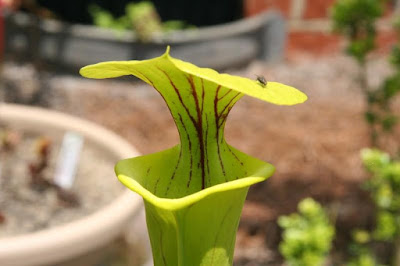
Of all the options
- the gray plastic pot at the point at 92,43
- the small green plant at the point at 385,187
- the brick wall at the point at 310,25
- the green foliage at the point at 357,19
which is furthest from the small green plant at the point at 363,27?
the brick wall at the point at 310,25

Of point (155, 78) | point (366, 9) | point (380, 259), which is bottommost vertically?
point (380, 259)

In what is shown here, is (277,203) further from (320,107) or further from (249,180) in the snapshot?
(249,180)

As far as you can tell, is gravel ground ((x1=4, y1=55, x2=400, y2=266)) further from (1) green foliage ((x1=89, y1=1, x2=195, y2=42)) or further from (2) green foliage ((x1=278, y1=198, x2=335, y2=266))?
(2) green foliage ((x1=278, y1=198, x2=335, y2=266))

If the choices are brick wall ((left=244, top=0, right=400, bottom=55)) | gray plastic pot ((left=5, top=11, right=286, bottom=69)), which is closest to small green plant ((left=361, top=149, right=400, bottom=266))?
gray plastic pot ((left=5, top=11, right=286, bottom=69))

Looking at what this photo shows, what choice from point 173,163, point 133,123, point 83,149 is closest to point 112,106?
point 133,123

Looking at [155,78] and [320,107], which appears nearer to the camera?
[155,78]

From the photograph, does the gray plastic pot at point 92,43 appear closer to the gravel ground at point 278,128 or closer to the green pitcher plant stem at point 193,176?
the gravel ground at point 278,128

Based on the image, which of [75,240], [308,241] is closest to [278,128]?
[308,241]
